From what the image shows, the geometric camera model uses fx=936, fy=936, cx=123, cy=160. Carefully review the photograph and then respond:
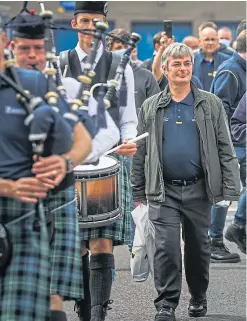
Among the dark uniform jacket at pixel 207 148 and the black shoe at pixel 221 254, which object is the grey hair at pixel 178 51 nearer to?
the dark uniform jacket at pixel 207 148

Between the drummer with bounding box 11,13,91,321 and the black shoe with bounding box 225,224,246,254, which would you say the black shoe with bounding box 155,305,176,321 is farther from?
the black shoe with bounding box 225,224,246,254

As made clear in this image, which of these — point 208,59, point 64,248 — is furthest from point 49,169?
point 208,59

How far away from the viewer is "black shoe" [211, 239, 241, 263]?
8100 mm

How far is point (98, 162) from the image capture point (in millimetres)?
4930

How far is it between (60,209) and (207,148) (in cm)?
198

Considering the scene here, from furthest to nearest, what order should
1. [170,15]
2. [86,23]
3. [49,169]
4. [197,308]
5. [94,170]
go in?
[170,15] < [197,308] < [86,23] < [94,170] < [49,169]

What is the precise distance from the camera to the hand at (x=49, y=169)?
389 cm

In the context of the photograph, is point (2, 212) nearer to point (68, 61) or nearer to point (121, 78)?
point (121, 78)

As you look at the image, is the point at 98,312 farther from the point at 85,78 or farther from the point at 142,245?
the point at 85,78

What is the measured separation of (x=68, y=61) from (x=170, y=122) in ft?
2.90

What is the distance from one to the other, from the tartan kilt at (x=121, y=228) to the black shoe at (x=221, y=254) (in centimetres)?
228

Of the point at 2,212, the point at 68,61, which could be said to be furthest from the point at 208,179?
the point at 2,212

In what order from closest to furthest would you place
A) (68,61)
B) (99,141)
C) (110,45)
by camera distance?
1. (99,141)
2. (68,61)
3. (110,45)

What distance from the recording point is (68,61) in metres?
5.59
